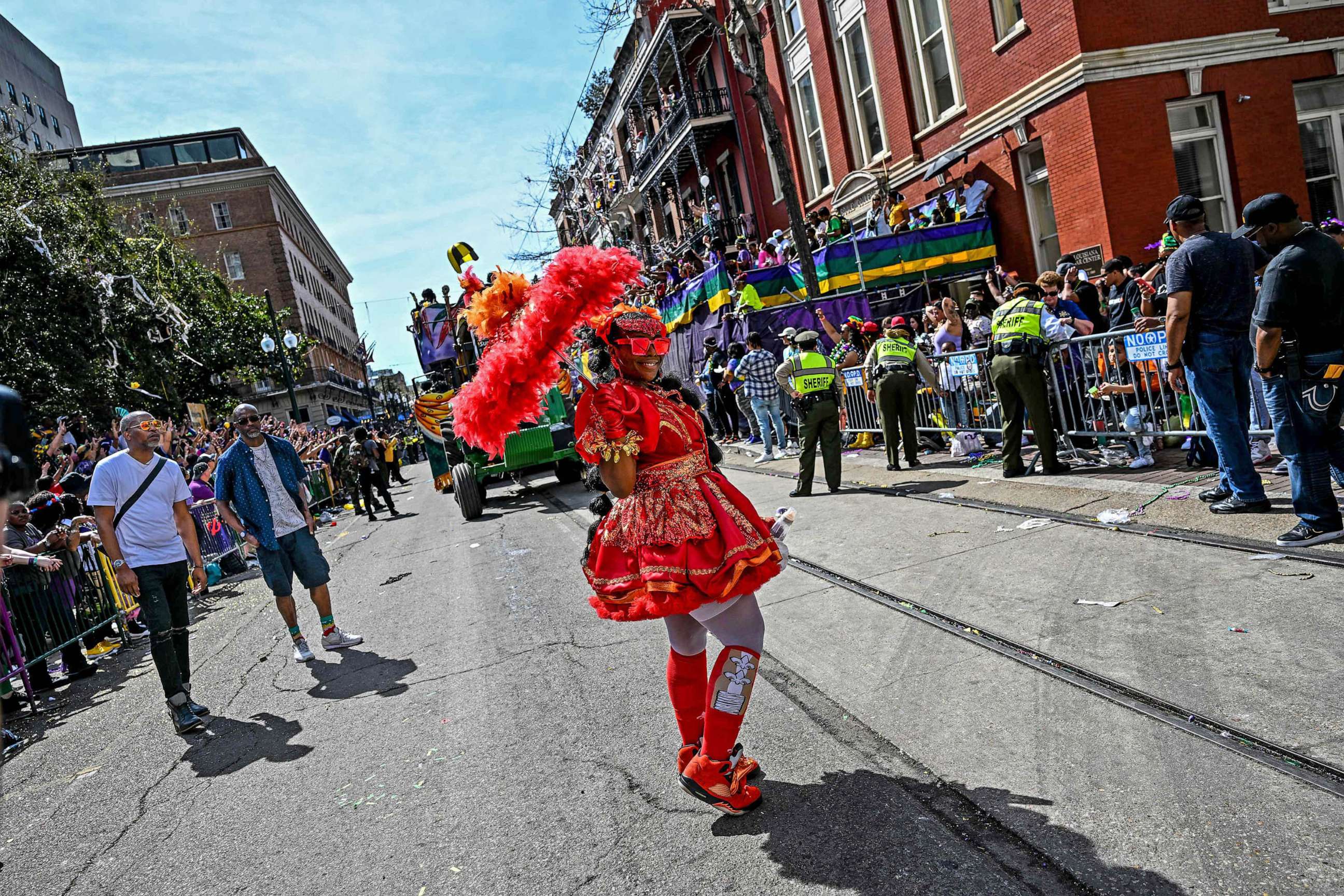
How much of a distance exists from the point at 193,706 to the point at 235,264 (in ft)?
200

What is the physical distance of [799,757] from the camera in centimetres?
374

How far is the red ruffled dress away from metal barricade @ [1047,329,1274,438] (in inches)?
226

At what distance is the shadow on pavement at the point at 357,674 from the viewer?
19.2 ft

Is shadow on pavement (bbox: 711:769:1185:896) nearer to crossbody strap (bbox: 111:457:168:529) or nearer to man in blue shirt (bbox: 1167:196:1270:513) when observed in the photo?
man in blue shirt (bbox: 1167:196:1270:513)

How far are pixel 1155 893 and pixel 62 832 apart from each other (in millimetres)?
4704

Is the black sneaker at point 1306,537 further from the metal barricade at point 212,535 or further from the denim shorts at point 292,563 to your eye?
the metal barricade at point 212,535

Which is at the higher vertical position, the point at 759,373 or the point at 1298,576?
the point at 759,373

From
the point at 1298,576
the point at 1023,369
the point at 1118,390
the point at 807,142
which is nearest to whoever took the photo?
the point at 1298,576

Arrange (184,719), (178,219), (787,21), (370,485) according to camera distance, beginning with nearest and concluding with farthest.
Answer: (184,719)
(370,485)
(787,21)
(178,219)

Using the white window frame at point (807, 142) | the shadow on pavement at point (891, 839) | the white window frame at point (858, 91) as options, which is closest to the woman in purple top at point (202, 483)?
the shadow on pavement at point (891, 839)

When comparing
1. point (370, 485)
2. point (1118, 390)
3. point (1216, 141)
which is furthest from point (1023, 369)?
point (370, 485)

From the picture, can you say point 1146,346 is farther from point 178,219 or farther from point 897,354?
point 178,219

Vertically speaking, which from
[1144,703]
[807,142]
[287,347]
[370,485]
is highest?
[807,142]

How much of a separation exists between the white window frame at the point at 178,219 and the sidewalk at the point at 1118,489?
56.5m
